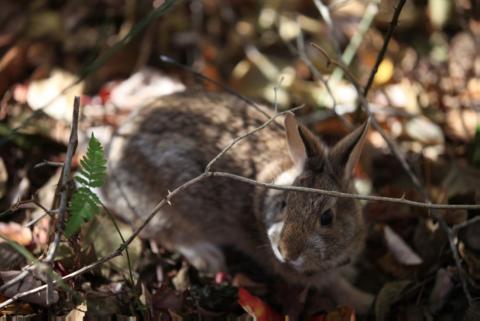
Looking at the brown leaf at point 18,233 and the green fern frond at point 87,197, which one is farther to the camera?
the brown leaf at point 18,233

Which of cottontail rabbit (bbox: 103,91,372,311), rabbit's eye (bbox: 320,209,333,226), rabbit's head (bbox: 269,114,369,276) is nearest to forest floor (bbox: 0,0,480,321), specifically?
cottontail rabbit (bbox: 103,91,372,311)

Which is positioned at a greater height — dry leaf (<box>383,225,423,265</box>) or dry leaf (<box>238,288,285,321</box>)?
dry leaf (<box>238,288,285,321</box>)

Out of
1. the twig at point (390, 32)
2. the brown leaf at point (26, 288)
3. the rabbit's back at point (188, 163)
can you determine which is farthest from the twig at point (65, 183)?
the twig at point (390, 32)

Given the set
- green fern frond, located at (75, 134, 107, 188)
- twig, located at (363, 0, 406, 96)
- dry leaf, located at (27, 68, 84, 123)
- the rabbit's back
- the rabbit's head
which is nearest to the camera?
green fern frond, located at (75, 134, 107, 188)

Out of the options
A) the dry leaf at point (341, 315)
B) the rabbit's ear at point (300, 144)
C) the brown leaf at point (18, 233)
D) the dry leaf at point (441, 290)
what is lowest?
the dry leaf at point (441, 290)

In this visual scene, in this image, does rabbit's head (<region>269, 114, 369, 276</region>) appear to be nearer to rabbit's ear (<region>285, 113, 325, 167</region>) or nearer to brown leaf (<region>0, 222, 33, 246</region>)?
rabbit's ear (<region>285, 113, 325, 167</region>)

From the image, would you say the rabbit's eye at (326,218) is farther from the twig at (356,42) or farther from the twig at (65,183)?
the twig at (356,42)

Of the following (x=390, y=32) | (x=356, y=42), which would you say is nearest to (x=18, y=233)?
(x=390, y=32)
